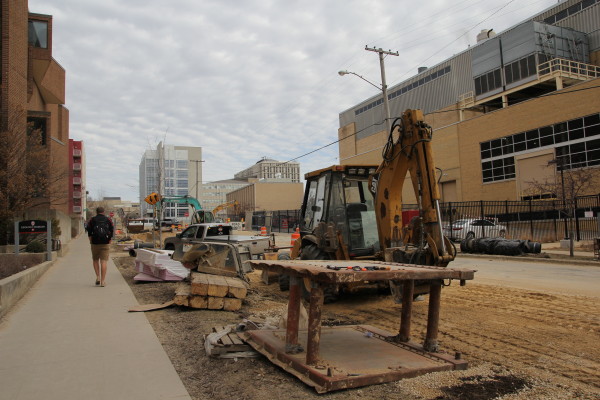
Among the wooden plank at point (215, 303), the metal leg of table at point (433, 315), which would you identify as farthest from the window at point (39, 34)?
the metal leg of table at point (433, 315)

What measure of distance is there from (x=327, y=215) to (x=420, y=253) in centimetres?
219

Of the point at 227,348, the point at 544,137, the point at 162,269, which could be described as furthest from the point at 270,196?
the point at 227,348

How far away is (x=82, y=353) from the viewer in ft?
17.0

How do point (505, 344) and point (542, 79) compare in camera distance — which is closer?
point (505, 344)

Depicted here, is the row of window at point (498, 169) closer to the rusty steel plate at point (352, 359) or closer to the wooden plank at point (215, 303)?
the wooden plank at point (215, 303)

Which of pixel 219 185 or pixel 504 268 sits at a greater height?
pixel 219 185

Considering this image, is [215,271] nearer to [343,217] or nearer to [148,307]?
[148,307]

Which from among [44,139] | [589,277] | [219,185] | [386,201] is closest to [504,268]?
[589,277]

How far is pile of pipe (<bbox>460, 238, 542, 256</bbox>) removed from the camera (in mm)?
18141

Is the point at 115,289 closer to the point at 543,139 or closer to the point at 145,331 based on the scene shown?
the point at 145,331

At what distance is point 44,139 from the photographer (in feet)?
80.5

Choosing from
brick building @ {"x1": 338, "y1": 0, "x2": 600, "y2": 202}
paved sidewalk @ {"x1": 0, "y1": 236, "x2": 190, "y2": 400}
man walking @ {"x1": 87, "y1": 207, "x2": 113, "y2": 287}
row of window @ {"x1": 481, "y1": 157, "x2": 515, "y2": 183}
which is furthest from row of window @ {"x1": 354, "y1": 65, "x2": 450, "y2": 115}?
paved sidewalk @ {"x1": 0, "y1": 236, "x2": 190, "y2": 400}

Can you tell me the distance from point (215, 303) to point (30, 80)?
78.9ft

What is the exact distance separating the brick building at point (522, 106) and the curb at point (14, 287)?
87.8 ft
